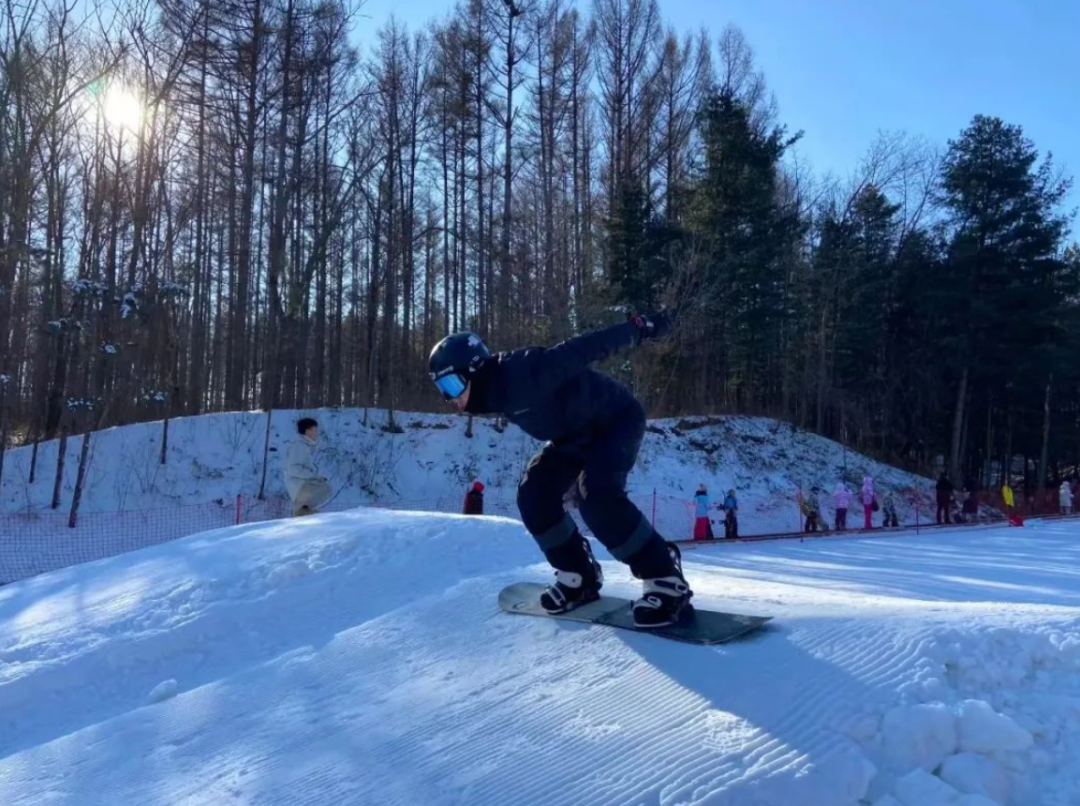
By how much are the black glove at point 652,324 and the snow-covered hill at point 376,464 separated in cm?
1827

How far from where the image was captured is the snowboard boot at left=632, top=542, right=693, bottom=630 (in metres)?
4.05

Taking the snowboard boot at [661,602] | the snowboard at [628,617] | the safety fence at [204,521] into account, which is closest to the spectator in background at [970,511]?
the safety fence at [204,521]

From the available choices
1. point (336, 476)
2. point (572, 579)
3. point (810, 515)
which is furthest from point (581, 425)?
point (336, 476)

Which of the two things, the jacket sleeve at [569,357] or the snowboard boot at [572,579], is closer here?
the jacket sleeve at [569,357]

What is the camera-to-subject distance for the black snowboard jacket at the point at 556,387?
414cm

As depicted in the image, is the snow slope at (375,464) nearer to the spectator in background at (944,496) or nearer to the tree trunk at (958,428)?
the spectator in background at (944,496)

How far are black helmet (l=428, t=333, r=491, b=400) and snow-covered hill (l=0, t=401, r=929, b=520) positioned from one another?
1826 cm

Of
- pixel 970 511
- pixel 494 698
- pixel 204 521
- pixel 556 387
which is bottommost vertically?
pixel 204 521

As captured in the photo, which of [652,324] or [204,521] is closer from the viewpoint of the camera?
[652,324]

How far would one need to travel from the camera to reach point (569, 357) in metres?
4.16

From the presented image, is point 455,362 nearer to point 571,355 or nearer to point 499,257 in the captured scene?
point 571,355

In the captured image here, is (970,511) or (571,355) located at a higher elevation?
(571,355)

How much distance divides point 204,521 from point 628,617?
54.7 ft

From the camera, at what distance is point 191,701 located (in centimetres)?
Answer: 411
